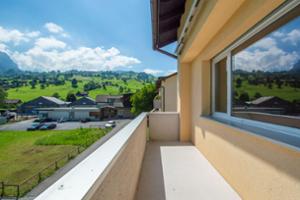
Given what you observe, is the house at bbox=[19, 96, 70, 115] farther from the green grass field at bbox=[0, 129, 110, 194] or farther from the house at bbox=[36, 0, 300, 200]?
the house at bbox=[36, 0, 300, 200]

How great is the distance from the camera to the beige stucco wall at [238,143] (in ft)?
5.52

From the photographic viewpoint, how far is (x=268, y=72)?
2.24 m

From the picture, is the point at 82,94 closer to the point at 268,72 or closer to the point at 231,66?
the point at 231,66

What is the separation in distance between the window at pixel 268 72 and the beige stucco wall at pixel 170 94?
6789mm

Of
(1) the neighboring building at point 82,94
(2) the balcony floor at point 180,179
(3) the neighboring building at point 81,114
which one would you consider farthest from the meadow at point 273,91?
(1) the neighboring building at point 82,94

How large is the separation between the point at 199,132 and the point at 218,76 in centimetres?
142

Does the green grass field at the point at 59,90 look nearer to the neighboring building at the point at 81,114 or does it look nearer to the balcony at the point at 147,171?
the neighboring building at the point at 81,114

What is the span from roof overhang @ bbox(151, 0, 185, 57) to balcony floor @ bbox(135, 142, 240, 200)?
2.97 metres

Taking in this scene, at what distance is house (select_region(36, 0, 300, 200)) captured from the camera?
129 cm

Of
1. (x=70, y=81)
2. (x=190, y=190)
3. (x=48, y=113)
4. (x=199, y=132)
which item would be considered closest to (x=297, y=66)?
(x=190, y=190)

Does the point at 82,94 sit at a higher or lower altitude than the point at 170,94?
higher

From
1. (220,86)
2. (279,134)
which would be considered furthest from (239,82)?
(279,134)

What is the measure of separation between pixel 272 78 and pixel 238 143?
90 cm

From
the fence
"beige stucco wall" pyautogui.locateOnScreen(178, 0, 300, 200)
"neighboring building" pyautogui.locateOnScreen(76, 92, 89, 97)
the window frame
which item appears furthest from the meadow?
"neighboring building" pyautogui.locateOnScreen(76, 92, 89, 97)
